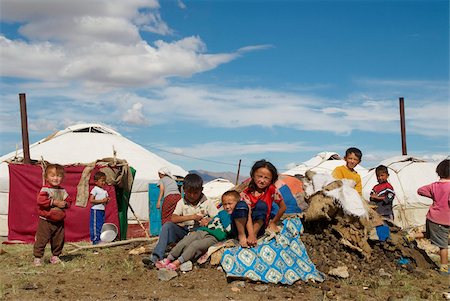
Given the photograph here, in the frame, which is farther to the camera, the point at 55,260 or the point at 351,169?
the point at 351,169

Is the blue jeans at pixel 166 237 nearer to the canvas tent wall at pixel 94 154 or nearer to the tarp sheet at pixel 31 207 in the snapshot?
the tarp sheet at pixel 31 207

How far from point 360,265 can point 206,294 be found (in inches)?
89.4

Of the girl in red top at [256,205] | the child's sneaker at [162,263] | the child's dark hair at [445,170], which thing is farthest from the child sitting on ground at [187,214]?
the child's dark hair at [445,170]

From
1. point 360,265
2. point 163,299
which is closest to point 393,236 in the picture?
point 360,265

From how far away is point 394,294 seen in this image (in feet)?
18.2

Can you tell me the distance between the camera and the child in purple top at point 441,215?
679 cm

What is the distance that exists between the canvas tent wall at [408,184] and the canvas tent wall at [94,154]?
6.69 meters

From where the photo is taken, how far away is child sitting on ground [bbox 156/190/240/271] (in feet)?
20.1

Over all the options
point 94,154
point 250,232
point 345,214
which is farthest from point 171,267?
point 94,154

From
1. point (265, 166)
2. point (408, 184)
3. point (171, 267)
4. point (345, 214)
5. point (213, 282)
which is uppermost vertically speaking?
point (265, 166)

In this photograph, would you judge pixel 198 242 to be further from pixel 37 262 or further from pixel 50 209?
pixel 37 262

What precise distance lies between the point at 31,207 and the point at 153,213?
3.93 m

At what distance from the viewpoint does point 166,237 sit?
6.36 meters

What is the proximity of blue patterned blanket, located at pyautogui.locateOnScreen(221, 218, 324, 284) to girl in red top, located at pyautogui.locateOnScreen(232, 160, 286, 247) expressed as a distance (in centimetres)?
15
